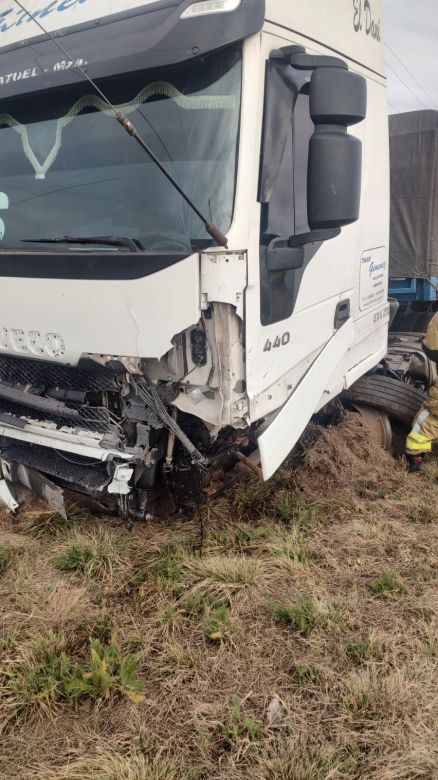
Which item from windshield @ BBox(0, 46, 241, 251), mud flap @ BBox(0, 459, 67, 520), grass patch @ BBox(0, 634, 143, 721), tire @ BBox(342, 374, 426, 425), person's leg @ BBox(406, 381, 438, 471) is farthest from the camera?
tire @ BBox(342, 374, 426, 425)

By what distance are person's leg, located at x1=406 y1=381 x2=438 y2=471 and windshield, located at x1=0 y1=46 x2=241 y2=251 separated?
111 inches

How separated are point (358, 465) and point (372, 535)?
3.08 ft

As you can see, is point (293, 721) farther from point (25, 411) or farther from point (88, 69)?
point (88, 69)

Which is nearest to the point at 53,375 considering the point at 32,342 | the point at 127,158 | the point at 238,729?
the point at 32,342

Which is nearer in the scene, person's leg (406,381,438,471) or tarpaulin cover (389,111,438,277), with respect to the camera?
person's leg (406,381,438,471)

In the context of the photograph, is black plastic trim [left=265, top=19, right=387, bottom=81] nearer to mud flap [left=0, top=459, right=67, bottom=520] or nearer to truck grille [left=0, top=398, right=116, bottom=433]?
truck grille [left=0, top=398, right=116, bottom=433]

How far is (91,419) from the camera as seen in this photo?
3.04 metres

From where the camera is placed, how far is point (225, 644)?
2709 millimetres

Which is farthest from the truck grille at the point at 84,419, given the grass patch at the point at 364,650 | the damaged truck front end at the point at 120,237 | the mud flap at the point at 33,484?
the grass patch at the point at 364,650

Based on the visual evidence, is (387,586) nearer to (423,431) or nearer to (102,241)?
(423,431)

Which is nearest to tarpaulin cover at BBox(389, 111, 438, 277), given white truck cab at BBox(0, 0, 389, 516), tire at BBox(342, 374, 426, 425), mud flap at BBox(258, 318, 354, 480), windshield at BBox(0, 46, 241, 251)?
tire at BBox(342, 374, 426, 425)

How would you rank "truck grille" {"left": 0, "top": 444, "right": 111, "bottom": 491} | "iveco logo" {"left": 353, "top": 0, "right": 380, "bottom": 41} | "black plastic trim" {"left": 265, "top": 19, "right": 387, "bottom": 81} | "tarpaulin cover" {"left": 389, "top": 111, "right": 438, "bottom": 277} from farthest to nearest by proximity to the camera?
1. "tarpaulin cover" {"left": 389, "top": 111, "right": 438, "bottom": 277}
2. "iveco logo" {"left": 353, "top": 0, "right": 380, "bottom": 41}
3. "truck grille" {"left": 0, "top": 444, "right": 111, "bottom": 491}
4. "black plastic trim" {"left": 265, "top": 19, "right": 387, "bottom": 81}

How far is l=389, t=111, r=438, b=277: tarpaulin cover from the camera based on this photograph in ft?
19.2

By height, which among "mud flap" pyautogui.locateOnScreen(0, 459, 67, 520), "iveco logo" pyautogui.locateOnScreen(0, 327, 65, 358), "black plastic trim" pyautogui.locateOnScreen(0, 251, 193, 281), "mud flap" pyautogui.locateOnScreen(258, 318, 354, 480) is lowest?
"mud flap" pyautogui.locateOnScreen(0, 459, 67, 520)
